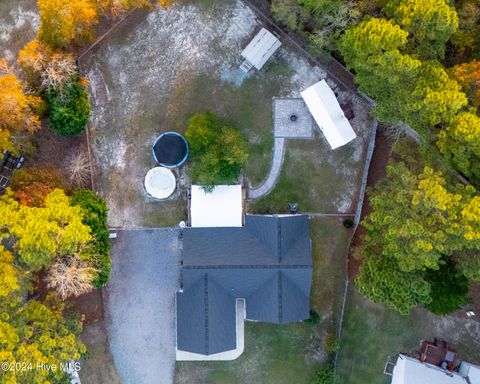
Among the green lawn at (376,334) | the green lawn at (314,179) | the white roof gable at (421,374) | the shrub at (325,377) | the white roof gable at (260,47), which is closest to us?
the white roof gable at (421,374)

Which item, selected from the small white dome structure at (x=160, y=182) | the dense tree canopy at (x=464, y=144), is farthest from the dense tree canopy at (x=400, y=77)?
the small white dome structure at (x=160, y=182)

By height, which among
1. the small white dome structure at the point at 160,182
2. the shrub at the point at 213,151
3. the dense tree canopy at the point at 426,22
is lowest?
the small white dome structure at the point at 160,182

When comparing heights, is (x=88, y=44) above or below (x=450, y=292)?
above

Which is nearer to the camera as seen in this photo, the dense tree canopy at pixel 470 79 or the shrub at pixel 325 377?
the dense tree canopy at pixel 470 79

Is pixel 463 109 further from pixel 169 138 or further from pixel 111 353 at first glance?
pixel 111 353

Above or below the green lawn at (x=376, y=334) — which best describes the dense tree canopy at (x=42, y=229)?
above

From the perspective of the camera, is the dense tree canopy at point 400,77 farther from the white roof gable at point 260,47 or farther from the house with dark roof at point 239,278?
the house with dark roof at point 239,278

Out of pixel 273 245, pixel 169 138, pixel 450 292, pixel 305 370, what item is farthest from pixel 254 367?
pixel 169 138
